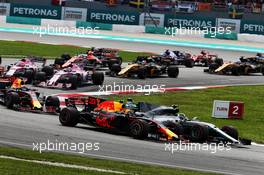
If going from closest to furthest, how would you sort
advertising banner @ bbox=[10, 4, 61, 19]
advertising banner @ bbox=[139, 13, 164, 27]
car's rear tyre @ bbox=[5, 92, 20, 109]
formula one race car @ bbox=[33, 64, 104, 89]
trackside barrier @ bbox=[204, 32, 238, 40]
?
car's rear tyre @ bbox=[5, 92, 20, 109]
formula one race car @ bbox=[33, 64, 104, 89]
trackside barrier @ bbox=[204, 32, 238, 40]
advertising banner @ bbox=[139, 13, 164, 27]
advertising banner @ bbox=[10, 4, 61, 19]

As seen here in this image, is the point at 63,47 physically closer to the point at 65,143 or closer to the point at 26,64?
the point at 26,64

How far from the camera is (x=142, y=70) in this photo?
31875 millimetres

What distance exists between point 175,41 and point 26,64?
2860 cm

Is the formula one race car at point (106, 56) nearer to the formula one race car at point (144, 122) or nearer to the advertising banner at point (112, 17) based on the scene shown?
the formula one race car at point (144, 122)

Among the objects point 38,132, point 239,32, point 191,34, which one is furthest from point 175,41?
point 38,132

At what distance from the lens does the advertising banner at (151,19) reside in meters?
61.0

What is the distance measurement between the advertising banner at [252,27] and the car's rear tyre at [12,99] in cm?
4094

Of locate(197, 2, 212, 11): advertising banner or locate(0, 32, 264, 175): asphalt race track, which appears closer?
locate(0, 32, 264, 175): asphalt race track

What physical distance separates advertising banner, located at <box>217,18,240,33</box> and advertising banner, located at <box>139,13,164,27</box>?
15.9 ft

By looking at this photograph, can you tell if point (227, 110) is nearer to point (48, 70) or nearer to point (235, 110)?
point (235, 110)

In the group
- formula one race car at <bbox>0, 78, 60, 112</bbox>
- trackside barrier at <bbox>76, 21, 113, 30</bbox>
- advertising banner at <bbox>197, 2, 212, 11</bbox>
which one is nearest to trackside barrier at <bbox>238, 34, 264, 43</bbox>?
advertising banner at <bbox>197, 2, 212, 11</bbox>

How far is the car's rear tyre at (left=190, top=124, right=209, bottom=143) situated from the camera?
16.4 m

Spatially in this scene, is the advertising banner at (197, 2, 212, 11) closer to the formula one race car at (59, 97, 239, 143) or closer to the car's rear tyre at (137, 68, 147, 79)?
the car's rear tyre at (137, 68, 147, 79)

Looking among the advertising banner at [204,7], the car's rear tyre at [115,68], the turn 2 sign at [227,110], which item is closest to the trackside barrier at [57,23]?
the advertising banner at [204,7]
